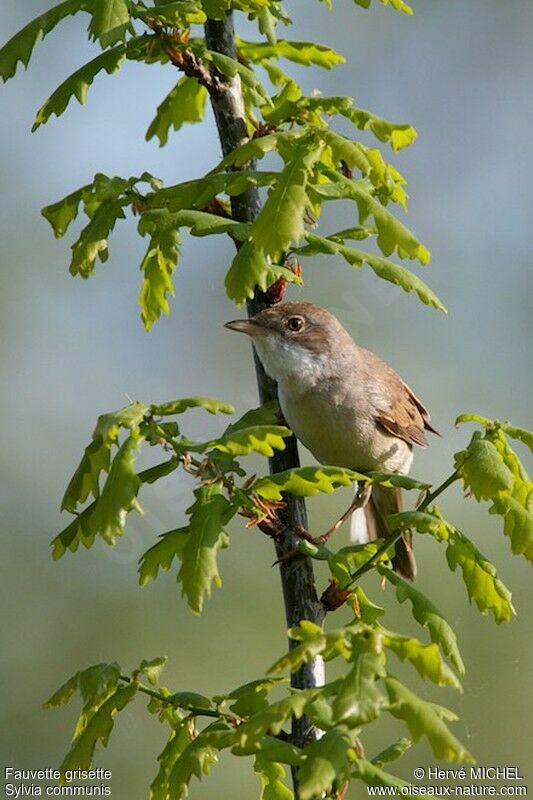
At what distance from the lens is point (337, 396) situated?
4039 mm

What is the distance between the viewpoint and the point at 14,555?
23.2 ft

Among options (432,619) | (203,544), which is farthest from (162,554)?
(432,619)

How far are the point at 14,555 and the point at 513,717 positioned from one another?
111 inches

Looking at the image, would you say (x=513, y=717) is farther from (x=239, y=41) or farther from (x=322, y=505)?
(x=239, y=41)

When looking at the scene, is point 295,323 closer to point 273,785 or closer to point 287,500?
point 287,500

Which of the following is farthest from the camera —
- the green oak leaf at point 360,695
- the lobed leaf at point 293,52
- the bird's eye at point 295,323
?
the bird's eye at point 295,323

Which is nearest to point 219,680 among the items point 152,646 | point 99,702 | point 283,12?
point 152,646

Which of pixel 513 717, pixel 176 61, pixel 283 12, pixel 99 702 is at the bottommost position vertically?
pixel 99 702

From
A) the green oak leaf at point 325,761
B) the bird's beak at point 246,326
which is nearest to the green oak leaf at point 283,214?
the green oak leaf at point 325,761

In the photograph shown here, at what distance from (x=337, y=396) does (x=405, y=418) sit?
294mm

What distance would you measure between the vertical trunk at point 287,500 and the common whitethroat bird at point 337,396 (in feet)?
1.43

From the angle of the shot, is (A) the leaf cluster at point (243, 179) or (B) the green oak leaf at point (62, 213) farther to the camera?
(B) the green oak leaf at point (62, 213)

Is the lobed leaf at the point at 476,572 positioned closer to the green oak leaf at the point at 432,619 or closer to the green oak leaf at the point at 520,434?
the green oak leaf at the point at 432,619

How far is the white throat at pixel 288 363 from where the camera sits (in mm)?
3803
